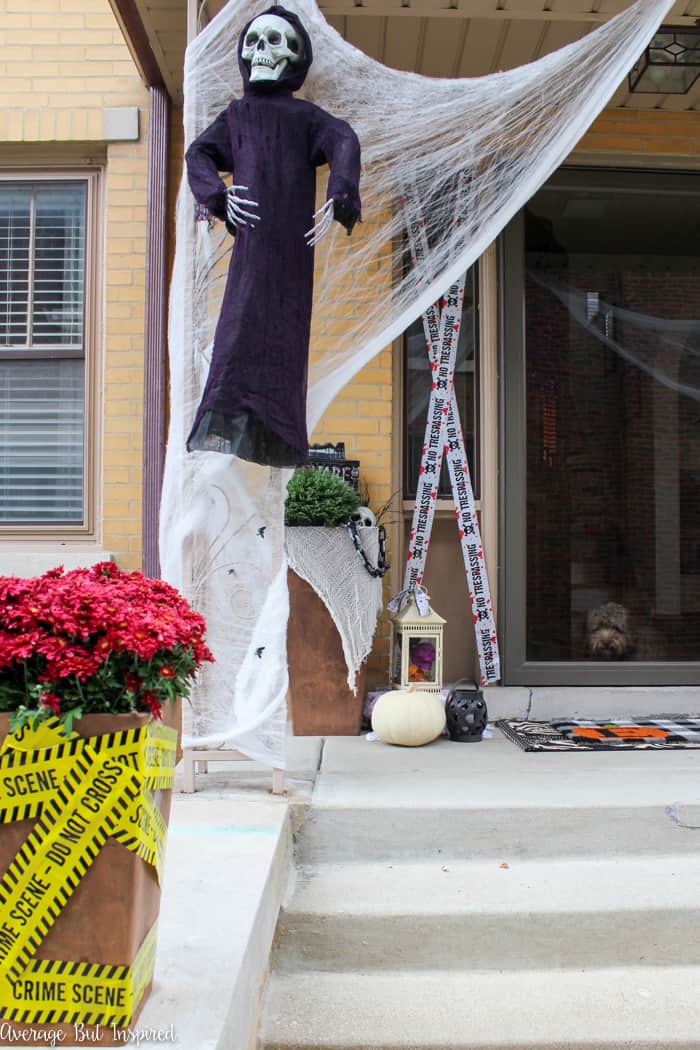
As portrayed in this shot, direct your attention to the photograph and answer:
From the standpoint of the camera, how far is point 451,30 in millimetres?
3918

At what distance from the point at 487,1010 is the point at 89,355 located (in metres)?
3.52

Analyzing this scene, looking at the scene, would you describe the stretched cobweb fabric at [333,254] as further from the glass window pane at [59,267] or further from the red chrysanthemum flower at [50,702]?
the glass window pane at [59,267]

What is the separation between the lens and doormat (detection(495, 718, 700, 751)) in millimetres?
3650

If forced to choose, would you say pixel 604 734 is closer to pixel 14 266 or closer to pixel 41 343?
pixel 41 343

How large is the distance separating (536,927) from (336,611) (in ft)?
5.51

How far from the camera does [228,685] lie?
115 inches

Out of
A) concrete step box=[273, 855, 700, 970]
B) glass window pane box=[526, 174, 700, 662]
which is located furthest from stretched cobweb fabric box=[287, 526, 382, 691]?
concrete step box=[273, 855, 700, 970]

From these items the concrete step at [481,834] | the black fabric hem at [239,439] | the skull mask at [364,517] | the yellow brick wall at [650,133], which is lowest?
the concrete step at [481,834]

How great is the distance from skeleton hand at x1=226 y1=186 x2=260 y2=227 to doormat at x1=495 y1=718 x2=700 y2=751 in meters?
2.31

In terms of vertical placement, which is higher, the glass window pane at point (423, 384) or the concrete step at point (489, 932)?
the glass window pane at point (423, 384)

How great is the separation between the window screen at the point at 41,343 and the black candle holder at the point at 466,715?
2.15 m

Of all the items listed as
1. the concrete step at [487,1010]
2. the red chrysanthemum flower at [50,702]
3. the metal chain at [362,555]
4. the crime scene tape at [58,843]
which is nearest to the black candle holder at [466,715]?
the metal chain at [362,555]

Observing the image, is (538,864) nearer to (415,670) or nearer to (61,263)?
(415,670)

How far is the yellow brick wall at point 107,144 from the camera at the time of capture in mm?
4293
